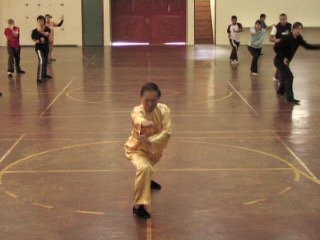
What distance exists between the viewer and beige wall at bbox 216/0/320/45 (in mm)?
31219

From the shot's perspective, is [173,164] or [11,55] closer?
[173,164]

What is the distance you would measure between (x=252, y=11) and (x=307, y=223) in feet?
88.6

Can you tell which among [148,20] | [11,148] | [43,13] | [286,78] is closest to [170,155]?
[11,148]

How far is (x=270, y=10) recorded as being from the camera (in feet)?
103

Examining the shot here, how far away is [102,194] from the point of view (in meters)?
6.56

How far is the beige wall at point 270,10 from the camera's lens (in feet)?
102

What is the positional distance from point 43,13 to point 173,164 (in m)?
25.2

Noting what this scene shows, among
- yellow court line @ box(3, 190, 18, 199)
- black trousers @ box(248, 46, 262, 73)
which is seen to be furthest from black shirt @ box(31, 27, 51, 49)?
yellow court line @ box(3, 190, 18, 199)

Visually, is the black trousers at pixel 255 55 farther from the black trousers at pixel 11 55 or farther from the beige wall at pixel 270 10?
the beige wall at pixel 270 10

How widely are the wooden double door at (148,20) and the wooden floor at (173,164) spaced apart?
17350mm

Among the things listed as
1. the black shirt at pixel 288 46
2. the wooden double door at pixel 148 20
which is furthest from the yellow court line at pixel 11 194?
the wooden double door at pixel 148 20

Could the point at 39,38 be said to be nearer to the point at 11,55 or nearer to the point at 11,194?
the point at 11,55

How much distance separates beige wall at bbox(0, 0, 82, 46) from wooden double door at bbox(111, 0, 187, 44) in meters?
2.14

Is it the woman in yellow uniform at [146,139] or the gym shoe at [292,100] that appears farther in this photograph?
the gym shoe at [292,100]
